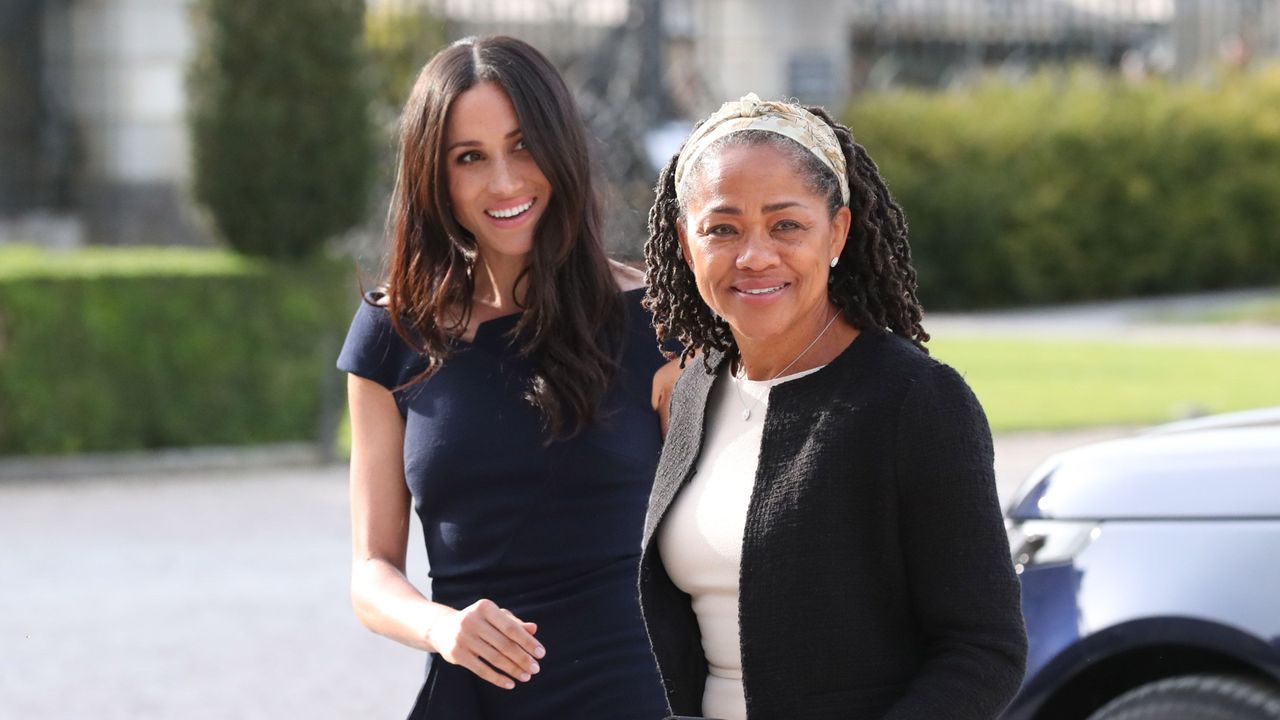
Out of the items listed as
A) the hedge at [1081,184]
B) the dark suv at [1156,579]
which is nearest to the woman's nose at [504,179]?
the dark suv at [1156,579]

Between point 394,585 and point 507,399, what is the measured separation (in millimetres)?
337

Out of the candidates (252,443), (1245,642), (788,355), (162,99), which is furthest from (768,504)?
(162,99)

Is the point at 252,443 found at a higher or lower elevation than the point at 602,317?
lower

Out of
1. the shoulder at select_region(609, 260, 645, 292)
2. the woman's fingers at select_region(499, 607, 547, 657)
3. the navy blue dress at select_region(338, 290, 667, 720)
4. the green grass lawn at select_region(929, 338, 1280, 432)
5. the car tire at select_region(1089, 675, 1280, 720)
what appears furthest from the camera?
the green grass lawn at select_region(929, 338, 1280, 432)

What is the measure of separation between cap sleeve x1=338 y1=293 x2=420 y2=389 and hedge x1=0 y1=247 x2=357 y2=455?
8.49m

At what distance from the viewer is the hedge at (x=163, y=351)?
11.3 metres

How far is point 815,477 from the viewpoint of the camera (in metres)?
2.12

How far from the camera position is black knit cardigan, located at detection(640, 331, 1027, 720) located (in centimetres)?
206

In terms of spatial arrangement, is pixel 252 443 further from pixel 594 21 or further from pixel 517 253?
pixel 594 21

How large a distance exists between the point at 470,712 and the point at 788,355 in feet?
2.94

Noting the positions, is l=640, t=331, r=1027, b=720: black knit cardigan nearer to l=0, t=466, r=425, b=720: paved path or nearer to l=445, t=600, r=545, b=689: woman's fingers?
l=445, t=600, r=545, b=689: woman's fingers

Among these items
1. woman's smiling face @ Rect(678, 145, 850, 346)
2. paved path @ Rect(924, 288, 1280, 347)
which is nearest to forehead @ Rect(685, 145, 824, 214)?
woman's smiling face @ Rect(678, 145, 850, 346)

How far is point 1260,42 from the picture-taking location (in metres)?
30.7

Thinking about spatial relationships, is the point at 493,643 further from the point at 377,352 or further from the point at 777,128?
the point at 777,128
